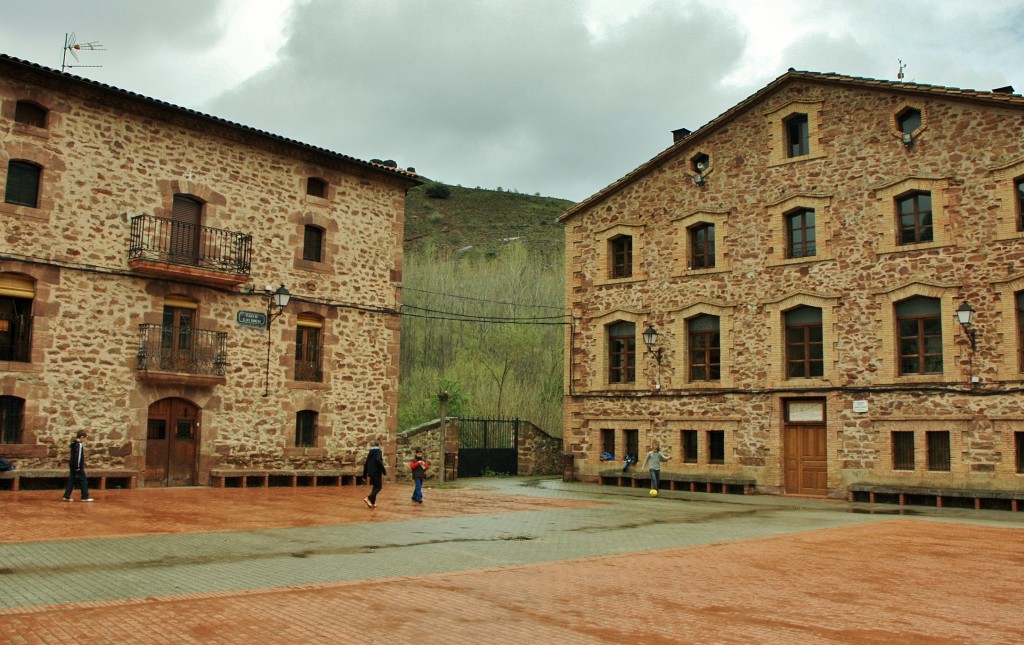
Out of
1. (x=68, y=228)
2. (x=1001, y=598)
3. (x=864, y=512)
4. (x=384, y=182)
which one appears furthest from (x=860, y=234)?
(x=68, y=228)

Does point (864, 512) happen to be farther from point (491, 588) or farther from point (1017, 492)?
point (491, 588)

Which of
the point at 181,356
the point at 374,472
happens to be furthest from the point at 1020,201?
the point at 181,356

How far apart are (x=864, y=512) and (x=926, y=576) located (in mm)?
9170

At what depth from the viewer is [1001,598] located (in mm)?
8281

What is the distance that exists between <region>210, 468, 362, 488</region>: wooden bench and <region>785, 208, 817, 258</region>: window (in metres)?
13.3

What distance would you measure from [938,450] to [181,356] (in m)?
17.8

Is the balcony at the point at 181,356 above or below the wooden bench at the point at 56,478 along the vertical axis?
above

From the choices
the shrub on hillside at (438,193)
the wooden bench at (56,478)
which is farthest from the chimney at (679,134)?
the shrub on hillside at (438,193)

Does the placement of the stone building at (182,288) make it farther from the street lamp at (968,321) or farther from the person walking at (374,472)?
the street lamp at (968,321)

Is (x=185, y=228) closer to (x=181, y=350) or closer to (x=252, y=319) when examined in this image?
(x=252, y=319)

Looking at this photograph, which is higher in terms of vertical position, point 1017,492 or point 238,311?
point 238,311

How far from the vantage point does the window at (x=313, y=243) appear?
900 inches

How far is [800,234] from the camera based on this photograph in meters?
22.9

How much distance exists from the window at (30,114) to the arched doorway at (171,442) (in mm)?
6605
